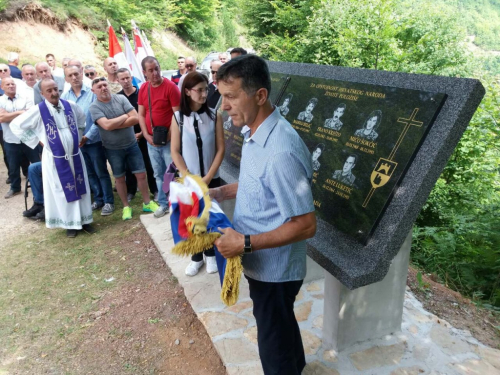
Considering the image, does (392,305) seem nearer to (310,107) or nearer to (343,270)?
(343,270)

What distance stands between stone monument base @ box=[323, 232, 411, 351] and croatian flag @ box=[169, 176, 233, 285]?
1.03m

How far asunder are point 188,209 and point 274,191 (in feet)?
1.70

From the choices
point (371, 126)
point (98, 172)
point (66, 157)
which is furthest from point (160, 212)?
point (371, 126)

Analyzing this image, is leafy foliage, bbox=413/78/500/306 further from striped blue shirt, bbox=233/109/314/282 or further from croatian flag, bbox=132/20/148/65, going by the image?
croatian flag, bbox=132/20/148/65

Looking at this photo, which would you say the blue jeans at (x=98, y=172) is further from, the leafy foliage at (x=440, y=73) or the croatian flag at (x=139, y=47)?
the leafy foliage at (x=440, y=73)

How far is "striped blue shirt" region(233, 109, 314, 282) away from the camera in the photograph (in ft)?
5.12

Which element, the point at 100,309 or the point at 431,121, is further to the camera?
the point at 100,309

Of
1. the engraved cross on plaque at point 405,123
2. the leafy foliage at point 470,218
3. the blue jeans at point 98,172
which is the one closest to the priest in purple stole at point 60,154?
the blue jeans at point 98,172

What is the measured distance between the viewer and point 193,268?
378 cm

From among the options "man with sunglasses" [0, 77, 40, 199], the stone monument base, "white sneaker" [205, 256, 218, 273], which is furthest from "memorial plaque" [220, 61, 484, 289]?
"man with sunglasses" [0, 77, 40, 199]

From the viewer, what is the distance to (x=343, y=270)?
211cm

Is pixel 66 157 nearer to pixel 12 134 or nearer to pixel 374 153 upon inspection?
pixel 12 134

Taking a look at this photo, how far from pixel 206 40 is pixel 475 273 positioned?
3067cm

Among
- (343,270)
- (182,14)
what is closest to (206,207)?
(343,270)
